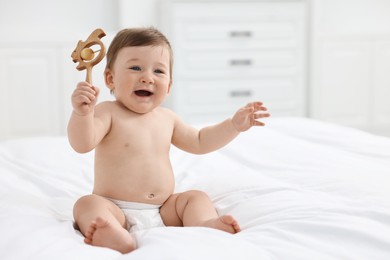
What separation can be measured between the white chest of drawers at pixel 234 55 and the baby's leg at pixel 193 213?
229 cm

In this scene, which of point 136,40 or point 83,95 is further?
point 136,40

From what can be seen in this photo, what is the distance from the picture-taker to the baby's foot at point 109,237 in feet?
3.01

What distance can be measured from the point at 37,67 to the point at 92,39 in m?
2.37

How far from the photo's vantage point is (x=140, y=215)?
1148 millimetres

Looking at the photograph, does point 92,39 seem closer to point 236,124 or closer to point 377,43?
point 236,124

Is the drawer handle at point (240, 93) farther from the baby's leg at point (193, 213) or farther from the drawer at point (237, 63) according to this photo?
the baby's leg at point (193, 213)

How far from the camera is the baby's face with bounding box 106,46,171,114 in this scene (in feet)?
3.96

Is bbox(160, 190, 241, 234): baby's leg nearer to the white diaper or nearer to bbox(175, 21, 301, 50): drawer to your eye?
the white diaper

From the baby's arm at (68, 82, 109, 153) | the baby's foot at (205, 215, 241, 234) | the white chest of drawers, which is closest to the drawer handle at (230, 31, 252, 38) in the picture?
the white chest of drawers

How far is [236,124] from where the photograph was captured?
4.20 ft

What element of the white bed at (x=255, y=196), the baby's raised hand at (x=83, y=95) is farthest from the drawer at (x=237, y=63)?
the baby's raised hand at (x=83, y=95)

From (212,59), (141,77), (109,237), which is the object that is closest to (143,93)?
Result: (141,77)

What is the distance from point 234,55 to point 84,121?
2552 millimetres

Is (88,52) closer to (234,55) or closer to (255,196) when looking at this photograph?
(255,196)
